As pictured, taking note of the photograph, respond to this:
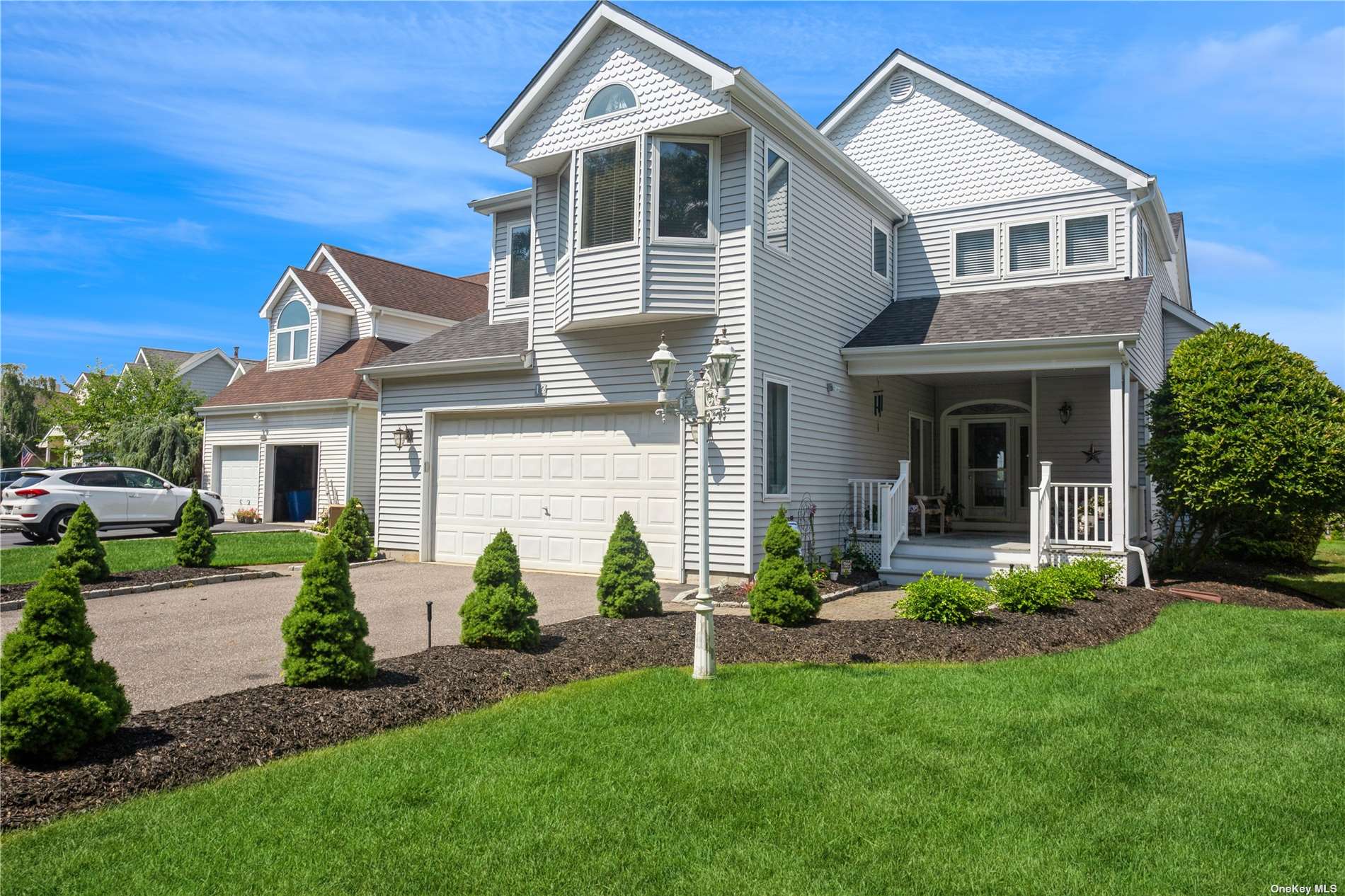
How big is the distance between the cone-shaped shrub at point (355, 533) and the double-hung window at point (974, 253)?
1132cm

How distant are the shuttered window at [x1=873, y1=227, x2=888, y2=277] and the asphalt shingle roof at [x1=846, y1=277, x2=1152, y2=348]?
2.25 feet

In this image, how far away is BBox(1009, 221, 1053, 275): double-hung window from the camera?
1547 cm

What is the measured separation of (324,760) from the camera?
4.77 m

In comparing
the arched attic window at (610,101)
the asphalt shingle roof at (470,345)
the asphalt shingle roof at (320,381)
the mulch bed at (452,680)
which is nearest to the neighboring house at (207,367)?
the asphalt shingle roof at (320,381)

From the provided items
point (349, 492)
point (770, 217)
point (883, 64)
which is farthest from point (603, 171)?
point (349, 492)

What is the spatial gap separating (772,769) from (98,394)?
3603cm

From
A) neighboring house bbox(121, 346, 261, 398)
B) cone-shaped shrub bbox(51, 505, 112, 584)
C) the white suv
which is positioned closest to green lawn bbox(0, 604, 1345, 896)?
cone-shaped shrub bbox(51, 505, 112, 584)

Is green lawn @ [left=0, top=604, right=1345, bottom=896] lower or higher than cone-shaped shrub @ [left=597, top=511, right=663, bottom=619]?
lower

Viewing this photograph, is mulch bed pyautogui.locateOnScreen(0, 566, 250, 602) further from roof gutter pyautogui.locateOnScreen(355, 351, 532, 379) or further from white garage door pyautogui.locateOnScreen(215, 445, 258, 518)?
white garage door pyautogui.locateOnScreen(215, 445, 258, 518)

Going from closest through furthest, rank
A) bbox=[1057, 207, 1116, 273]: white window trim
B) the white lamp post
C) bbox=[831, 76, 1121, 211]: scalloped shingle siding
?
the white lamp post
bbox=[1057, 207, 1116, 273]: white window trim
bbox=[831, 76, 1121, 211]: scalloped shingle siding

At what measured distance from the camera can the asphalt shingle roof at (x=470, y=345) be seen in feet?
46.2

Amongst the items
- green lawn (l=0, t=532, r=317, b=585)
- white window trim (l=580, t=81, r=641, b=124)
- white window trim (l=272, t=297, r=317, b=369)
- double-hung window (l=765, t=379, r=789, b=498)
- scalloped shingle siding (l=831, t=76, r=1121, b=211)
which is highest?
scalloped shingle siding (l=831, t=76, r=1121, b=211)

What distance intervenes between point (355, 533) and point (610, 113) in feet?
25.3

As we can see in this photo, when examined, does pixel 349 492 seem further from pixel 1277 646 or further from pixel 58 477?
pixel 1277 646
